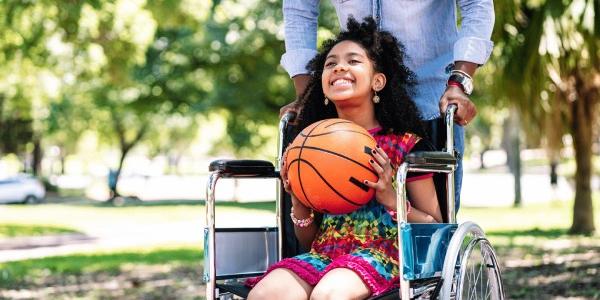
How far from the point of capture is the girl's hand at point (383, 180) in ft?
10.9

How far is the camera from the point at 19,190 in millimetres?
34688

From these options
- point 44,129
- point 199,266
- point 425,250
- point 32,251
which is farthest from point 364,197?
point 44,129

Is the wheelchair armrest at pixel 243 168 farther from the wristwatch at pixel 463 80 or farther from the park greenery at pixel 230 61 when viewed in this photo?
the park greenery at pixel 230 61

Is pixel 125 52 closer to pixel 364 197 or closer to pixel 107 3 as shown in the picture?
pixel 107 3

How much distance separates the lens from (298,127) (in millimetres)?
3959

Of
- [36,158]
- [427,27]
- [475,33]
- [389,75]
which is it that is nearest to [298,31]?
[427,27]

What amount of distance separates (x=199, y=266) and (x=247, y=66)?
12.3 meters

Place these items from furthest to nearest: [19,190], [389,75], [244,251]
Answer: [19,190]
[244,251]
[389,75]

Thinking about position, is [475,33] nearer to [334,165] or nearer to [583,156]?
[334,165]

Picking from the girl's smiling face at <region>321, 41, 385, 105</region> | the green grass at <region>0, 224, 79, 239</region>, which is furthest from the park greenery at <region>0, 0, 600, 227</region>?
the girl's smiling face at <region>321, 41, 385, 105</region>

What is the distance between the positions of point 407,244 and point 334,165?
383mm

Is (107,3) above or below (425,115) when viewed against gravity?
above

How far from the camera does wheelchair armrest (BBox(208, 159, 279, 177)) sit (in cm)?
367

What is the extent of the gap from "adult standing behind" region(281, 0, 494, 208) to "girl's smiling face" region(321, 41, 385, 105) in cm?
31
